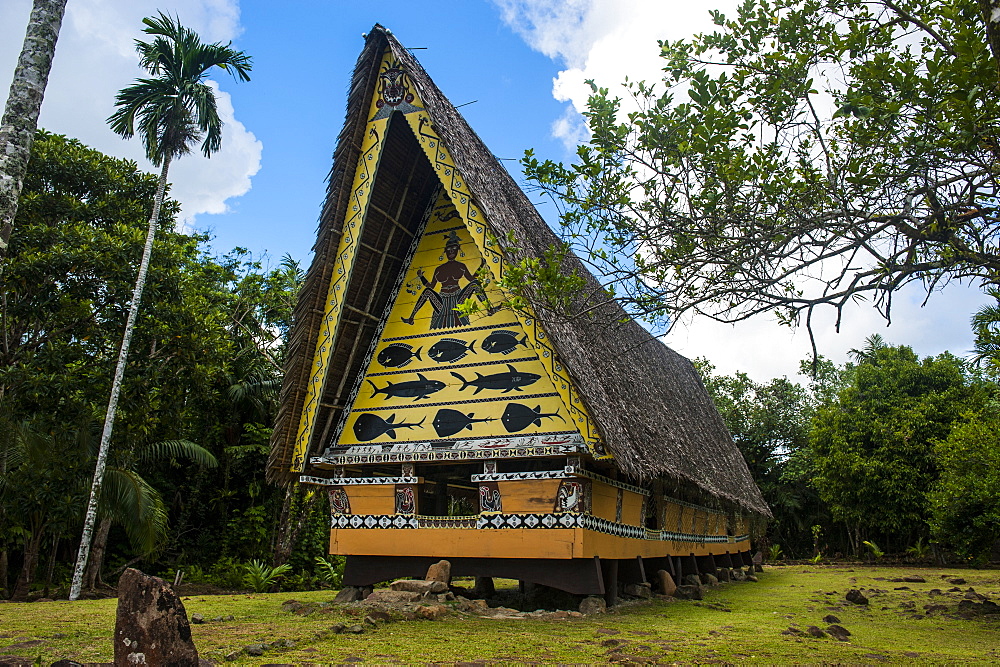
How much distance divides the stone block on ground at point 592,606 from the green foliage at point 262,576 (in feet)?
22.3


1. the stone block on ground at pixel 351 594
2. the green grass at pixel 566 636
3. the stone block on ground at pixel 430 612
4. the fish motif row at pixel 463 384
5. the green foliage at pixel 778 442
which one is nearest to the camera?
the green grass at pixel 566 636

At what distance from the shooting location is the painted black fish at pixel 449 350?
8102mm

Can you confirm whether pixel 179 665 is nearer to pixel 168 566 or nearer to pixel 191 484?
pixel 168 566

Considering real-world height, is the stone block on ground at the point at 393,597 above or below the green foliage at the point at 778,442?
below

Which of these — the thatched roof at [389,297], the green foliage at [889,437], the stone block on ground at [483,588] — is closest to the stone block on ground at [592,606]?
the thatched roof at [389,297]

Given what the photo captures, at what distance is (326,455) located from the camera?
8.34 metres

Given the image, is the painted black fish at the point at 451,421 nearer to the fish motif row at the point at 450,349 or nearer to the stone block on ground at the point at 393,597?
the fish motif row at the point at 450,349

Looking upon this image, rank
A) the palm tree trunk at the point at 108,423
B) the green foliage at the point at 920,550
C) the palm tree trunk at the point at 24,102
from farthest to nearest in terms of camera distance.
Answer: the green foliage at the point at 920,550 < the palm tree trunk at the point at 108,423 < the palm tree trunk at the point at 24,102

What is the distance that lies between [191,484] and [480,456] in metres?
11.0

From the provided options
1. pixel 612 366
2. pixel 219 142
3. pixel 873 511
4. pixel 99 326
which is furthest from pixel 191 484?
pixel 873 511

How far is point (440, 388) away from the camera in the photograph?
8.07 meters

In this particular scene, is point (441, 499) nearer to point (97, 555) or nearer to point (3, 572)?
point (97, 555)

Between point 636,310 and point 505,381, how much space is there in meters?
3.34

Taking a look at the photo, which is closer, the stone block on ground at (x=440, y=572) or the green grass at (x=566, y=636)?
the green grass at (x=566, y=636)
